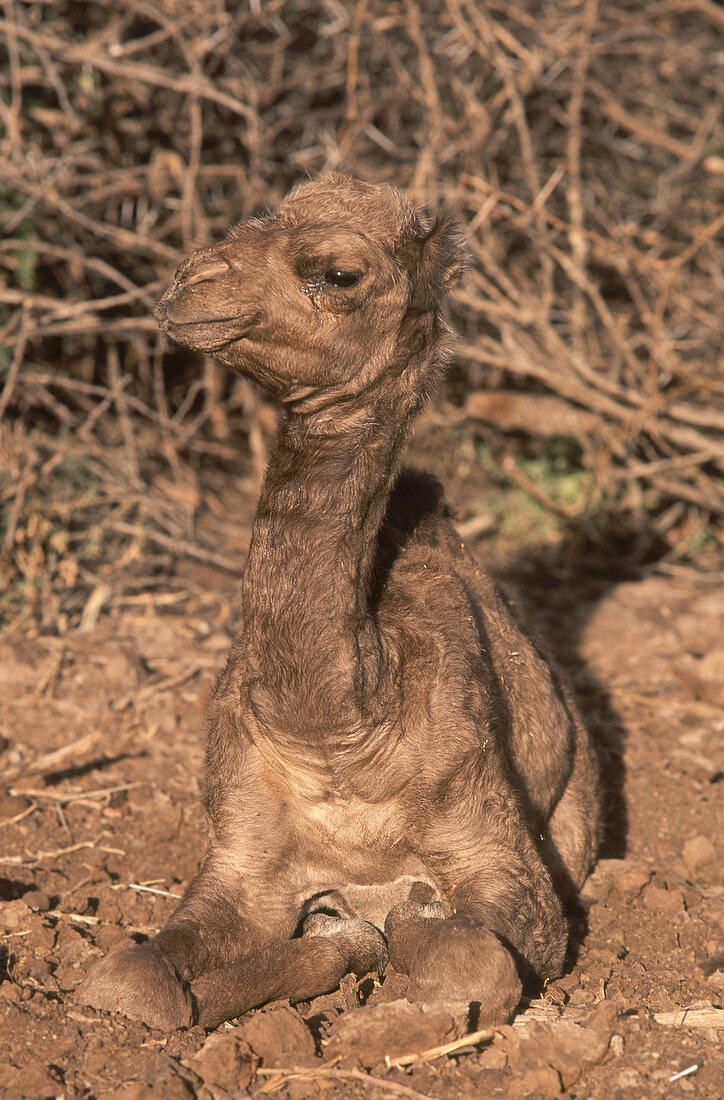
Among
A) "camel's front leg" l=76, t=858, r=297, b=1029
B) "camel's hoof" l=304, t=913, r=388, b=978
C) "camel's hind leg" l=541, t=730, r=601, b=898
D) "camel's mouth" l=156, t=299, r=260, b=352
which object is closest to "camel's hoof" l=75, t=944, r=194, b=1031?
"camel's front leg" l=76, t=858, r=297, b=1029

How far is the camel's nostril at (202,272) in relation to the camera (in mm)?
3246

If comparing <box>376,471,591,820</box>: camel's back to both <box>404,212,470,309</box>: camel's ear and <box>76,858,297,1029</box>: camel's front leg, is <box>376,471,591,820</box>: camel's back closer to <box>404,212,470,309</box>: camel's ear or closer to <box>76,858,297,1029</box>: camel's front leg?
<box>404,212,470,309</box>: camel's ear

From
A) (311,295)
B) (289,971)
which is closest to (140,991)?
(289,971)

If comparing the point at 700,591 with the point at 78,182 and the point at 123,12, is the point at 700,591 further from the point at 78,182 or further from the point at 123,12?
the point at 123,12

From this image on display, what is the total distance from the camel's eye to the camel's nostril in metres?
0.27

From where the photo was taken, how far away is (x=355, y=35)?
717cm

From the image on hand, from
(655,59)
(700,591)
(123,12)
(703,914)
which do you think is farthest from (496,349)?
(703,914)

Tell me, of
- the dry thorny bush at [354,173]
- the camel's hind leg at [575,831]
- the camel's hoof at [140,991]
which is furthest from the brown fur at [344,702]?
the dry thorny bush at [354,173]

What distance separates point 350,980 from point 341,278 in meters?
2.06

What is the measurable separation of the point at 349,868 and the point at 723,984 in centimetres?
123

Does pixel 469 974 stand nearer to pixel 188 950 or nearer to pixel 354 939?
pixel 354 939

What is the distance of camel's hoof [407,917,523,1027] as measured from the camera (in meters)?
3.30

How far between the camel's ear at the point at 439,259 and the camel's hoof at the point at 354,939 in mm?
1932

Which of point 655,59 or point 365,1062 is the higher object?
point 655,59
